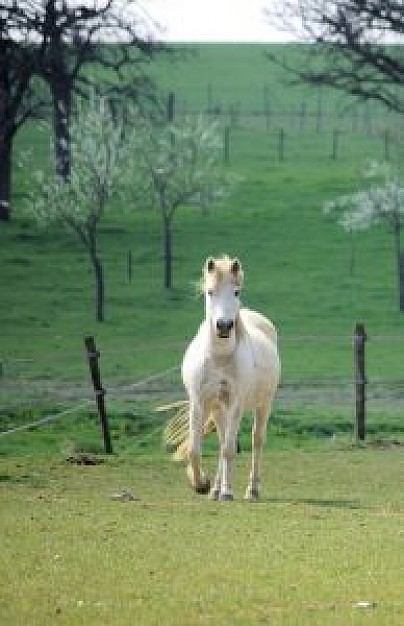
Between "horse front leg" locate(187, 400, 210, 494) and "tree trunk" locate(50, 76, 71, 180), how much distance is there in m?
41.4

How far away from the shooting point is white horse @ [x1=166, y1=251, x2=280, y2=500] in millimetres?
16828

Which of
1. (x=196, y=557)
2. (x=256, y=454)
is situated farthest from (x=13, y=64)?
(x=196, y=557)

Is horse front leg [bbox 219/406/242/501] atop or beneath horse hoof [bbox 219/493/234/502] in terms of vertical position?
atop

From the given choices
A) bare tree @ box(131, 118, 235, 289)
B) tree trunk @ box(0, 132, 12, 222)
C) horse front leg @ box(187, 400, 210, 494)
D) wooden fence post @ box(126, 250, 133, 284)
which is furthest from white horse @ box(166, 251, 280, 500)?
tree trunk @ box(0, 132, 12, 222)

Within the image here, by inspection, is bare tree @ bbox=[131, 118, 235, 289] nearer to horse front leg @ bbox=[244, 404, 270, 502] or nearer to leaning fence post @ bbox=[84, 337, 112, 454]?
leaning fence post @ bbox=[84, 337, 112, 454]

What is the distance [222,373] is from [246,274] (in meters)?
41.0

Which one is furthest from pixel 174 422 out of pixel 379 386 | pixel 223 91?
pixel 223 91

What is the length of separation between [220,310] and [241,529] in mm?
3155

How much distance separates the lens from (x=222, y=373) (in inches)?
679

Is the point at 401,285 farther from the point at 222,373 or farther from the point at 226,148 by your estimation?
the point at 222,373

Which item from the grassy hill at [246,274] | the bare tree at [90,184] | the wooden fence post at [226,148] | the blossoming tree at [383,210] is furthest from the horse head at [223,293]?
the wooden fence post at [226,148]

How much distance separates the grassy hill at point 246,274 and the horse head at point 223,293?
14.2 metres

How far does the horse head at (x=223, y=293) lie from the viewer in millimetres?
16781

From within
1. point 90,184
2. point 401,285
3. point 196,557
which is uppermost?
point 196,557
